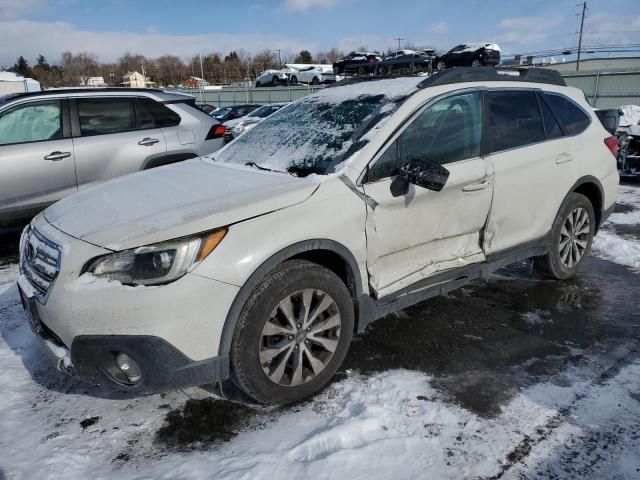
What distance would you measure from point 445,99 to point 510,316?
1.77m

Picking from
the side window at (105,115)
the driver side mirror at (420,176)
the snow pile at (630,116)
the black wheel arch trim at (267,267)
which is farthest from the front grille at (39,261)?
the snow pile at (630,116)

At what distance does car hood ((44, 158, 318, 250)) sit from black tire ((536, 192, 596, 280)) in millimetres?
2541


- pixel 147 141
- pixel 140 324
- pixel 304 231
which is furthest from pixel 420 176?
pixel 147 141

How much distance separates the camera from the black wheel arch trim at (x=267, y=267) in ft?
8.34

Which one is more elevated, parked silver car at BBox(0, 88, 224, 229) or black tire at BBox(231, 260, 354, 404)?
parked silver car at BBox(0, 88, 224, 229)

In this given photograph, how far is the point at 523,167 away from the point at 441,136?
83cm

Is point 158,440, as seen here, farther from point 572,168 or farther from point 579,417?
point 572,168

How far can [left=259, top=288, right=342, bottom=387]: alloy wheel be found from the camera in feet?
8.99

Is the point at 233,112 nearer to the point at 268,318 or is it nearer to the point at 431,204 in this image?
the point at 431,204

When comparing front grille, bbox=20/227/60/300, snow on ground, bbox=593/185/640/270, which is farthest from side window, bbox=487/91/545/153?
front grille, bbox=20/227/60/300

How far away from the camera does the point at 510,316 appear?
4.05 m

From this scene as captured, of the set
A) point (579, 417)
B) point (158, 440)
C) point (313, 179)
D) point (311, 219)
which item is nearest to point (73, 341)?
point (158, 440)

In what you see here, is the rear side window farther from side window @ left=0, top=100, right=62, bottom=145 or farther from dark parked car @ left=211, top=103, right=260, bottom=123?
dark parked car @ left=211, top=103, right=260, bottom=123

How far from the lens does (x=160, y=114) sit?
6426mm
